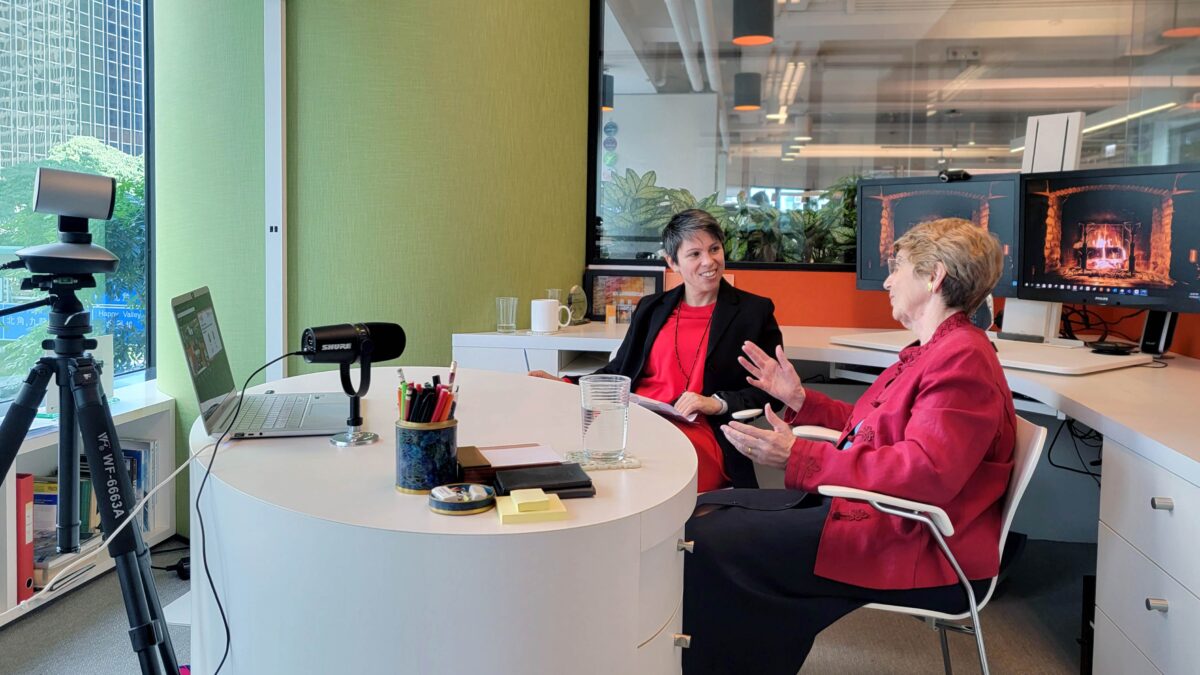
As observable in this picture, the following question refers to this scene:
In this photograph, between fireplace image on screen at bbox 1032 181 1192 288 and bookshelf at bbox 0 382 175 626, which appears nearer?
bookshelf at bbox 0 382 175 626

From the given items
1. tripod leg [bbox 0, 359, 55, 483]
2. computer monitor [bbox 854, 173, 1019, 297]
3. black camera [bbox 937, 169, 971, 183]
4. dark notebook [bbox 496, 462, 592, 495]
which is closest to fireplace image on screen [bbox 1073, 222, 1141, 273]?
computer monitor [bbox 854, 173, 1019, 297]

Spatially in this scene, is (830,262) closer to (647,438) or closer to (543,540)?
(647,438)

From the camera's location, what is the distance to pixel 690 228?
8.89 feet

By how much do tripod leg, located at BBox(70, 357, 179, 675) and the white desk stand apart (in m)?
1.96

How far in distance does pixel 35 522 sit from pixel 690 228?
219 cm

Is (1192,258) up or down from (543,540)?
up

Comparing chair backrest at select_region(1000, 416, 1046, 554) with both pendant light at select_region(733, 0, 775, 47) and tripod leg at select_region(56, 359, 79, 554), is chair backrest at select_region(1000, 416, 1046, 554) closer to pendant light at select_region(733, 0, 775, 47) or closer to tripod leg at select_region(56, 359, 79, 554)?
tripod leg at select_region(56, 359, 79, 554)

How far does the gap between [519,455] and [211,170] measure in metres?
2.22

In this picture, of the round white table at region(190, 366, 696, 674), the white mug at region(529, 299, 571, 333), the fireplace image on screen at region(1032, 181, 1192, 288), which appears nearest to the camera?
the round white table at region(190, 366, 696, 674)

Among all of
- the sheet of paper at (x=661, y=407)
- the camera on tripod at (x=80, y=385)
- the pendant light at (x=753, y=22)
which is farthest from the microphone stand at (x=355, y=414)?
the pendant light at (x=753, y=22)

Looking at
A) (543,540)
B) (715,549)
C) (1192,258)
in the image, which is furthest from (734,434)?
(1192,258)

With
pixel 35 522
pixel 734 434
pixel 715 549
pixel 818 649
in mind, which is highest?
pixel 734 434

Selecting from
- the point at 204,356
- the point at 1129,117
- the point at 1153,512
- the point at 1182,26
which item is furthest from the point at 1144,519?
the point at 1182,26

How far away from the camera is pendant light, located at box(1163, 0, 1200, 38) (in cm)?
343
